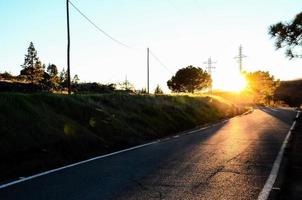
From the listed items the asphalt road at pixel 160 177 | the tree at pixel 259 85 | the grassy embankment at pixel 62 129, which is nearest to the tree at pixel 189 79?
the tree at pixel 259 85

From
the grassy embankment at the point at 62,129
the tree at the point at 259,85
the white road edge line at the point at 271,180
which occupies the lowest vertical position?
the white road edge line at the point at 271,180

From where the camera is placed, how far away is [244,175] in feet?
29.2

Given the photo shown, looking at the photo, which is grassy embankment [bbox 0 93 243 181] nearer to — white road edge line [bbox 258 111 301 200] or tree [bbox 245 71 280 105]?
white road edge line [bbox 258 111 301 200]

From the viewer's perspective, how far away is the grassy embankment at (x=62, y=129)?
10250 millimetres

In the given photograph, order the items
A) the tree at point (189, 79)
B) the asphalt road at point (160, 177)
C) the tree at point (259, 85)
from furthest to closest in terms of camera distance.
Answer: the tree at point (259, 85) < the tree at point (189, 79) < the asphalt road at point (160, 177)

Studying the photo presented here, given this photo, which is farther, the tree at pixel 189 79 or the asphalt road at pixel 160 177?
the tree at pixel 189 79

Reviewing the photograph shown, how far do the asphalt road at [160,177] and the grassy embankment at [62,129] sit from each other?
1227 mm

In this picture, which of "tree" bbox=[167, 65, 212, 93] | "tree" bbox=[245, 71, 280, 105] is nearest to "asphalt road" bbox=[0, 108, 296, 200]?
"tree" bbox=[167, 65, 212, 93]

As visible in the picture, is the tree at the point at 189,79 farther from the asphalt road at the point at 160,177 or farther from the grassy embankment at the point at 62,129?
the asphalt road at the point at 160,177

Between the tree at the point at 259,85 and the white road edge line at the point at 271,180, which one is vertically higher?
the tree at the point at 259,85

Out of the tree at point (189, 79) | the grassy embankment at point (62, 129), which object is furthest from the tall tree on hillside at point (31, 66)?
the grassy embankment at point (62, 129)

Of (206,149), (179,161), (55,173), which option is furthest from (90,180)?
(206,149)

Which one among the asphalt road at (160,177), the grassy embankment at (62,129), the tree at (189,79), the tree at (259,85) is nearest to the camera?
the asphalt road at (160,177)

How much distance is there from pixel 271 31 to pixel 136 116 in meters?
7.74
